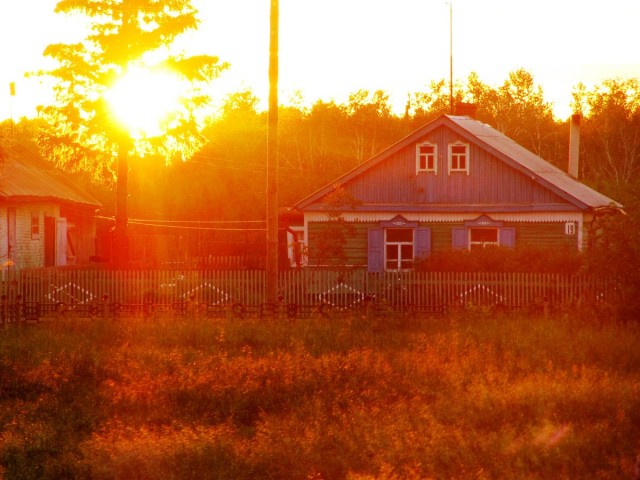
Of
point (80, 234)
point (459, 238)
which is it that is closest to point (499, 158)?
point (459, 238)

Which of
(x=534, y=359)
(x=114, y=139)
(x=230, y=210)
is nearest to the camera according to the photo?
(x=534, y=359)

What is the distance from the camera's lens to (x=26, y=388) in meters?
13.4

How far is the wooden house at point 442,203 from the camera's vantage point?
33.4 meters

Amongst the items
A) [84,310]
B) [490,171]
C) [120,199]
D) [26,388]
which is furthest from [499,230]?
[26,388]

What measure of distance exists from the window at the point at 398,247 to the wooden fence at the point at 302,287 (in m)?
10.2

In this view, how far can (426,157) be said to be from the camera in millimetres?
35250

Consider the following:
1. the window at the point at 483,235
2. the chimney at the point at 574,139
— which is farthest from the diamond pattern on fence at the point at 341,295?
the chimney at the point at 574,139

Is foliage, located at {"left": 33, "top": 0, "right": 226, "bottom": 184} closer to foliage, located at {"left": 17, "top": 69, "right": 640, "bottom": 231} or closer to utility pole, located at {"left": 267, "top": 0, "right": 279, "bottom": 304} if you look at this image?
utility pole, located at {"left": 267, "top": 0, "right": 279, "bottom": 304}

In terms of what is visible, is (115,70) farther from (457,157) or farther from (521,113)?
(521,113)

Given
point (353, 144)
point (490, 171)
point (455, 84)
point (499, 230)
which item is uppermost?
point (455, 84)

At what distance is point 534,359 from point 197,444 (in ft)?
22.6

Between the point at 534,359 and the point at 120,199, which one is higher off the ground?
the point at 120,199

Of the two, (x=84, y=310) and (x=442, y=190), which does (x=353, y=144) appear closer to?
(x=442, y=190)

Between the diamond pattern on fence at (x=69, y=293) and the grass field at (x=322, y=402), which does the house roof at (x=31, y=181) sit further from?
the grass field at (x=322, y=402)
